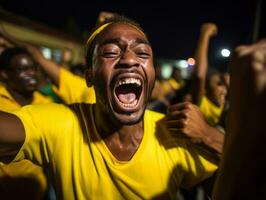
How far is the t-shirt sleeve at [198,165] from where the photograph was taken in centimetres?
207

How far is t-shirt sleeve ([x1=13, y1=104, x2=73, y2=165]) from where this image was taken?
1.86 m

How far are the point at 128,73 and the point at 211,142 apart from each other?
635 millimetres

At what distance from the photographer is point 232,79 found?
0.94 m

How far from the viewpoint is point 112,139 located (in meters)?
2.14

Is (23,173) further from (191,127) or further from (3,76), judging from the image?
(3,76)

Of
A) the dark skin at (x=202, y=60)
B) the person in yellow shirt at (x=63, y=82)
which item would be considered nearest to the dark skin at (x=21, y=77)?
the person in yellow shirt at (x=63, y=82)

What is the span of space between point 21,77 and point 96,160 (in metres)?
2.21

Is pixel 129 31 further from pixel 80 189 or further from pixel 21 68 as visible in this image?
pixel 21 68

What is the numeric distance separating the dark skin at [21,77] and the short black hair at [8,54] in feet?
0.12

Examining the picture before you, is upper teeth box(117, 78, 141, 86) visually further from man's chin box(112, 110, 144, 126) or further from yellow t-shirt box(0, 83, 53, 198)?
yellow t-shirt box(0, 83, 53, 198)

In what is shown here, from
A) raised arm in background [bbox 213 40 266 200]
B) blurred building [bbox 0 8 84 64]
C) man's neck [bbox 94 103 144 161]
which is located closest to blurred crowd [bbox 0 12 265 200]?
man's neck [bbox 94 103 144 161]

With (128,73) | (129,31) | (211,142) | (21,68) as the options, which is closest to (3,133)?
(128,73)

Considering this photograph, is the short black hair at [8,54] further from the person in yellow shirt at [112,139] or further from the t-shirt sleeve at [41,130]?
the t-shirt sleeve at [41,130]

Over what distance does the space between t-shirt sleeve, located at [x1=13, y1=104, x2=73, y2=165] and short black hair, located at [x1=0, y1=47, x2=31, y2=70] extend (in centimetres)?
214
